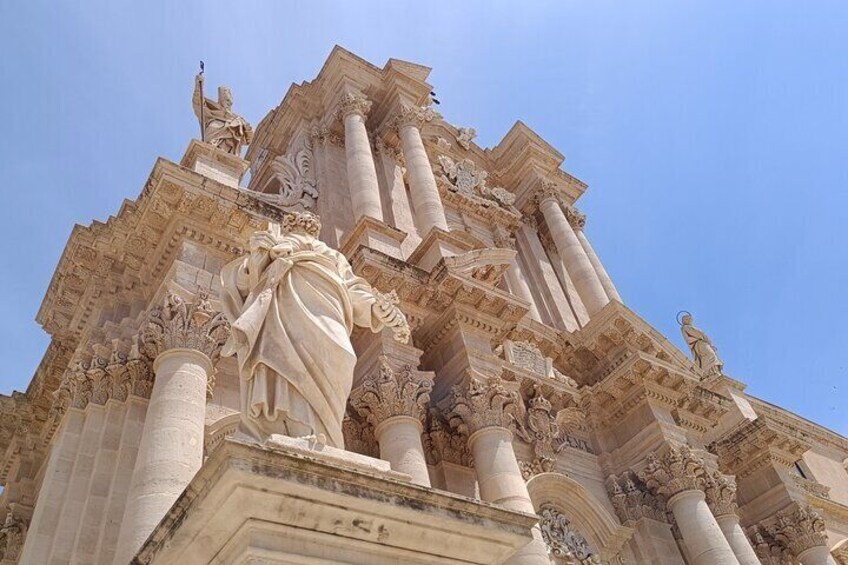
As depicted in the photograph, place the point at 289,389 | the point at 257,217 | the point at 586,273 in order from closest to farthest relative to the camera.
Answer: the point at 289,389 → the point at 257,217 → the point at 586,273

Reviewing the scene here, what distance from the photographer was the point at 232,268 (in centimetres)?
607

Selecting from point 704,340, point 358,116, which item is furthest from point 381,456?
point 704,340

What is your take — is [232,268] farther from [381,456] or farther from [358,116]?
[358,116]

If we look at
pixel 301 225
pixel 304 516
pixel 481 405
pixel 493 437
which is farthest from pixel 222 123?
pixel 304 516

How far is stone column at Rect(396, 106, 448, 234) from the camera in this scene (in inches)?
648

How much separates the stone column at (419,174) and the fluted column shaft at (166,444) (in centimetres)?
729

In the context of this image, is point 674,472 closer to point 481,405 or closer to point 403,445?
point 481,405

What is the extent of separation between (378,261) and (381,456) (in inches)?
136

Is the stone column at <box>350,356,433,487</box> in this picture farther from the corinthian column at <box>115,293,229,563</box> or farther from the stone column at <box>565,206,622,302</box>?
the stone column at <box>565,206,622,302</box>

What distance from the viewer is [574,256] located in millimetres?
20516

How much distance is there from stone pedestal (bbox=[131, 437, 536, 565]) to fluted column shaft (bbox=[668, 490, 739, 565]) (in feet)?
31.8

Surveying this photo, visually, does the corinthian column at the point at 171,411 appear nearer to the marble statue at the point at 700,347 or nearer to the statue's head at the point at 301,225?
the statue's head at the point at 301,225

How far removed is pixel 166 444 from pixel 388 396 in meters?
3.34

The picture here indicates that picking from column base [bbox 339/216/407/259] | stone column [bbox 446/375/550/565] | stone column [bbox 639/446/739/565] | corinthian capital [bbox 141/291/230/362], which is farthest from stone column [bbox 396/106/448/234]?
corinthian capital [bbox 141/291/230/362]
